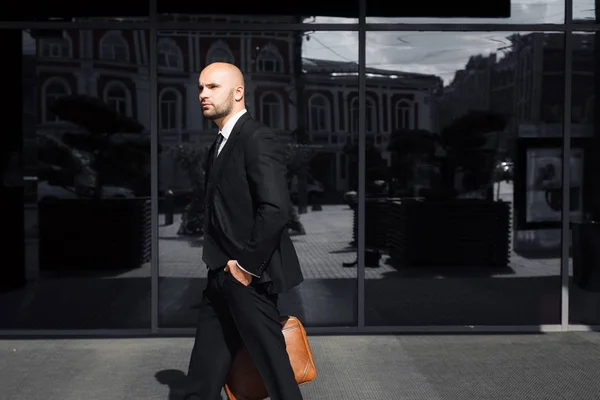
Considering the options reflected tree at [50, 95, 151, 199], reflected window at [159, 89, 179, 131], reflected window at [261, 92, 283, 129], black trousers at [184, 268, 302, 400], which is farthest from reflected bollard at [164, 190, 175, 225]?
black trousers at [184, 268, 302, 400]

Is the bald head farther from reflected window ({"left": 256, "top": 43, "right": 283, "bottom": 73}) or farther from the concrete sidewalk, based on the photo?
reflected window ({"left": 256, "top": 43, "right": 283, "bottom": 73})

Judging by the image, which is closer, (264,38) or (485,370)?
(485,370)

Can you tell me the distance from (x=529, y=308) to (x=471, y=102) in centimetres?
178

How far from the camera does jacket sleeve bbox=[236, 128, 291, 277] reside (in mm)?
3938

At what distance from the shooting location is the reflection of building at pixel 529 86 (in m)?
7.29

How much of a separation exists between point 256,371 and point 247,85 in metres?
3.43

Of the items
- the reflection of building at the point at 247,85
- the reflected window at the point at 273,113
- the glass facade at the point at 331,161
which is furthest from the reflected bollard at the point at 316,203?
the reflected window at the point at 273,113

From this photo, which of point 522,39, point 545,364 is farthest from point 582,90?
point 545,364

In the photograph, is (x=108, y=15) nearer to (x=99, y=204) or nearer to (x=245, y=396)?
(x=99, y=204)

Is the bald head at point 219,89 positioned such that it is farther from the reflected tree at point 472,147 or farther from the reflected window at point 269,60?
the reflected tree at point 472,147

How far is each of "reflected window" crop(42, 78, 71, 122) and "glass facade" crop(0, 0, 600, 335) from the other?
2 cm

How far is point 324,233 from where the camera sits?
7.37m

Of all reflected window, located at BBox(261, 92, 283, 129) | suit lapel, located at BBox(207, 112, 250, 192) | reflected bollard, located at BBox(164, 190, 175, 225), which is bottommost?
reflected bollard, located at BBox(164, 190, 175, 225)

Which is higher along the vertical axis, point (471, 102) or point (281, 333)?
point (471, 102)
